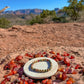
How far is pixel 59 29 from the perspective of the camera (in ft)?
24.6

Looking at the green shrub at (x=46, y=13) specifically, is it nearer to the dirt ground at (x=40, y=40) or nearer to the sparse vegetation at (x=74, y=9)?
the sparse vegetation at (x=74, y=9)

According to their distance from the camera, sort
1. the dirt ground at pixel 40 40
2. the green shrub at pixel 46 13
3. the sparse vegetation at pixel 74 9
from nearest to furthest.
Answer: the dirt ground at pixel 40 40
the sparse vegetation at pixel 74 9
the green shrub at pixel 46 13

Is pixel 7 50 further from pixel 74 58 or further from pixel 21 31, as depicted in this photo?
pixel 74 58

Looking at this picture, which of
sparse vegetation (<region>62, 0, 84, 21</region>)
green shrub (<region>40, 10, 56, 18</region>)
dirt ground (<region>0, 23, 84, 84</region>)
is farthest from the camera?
green shrub (<region>40, 10, 56, 18</region>)

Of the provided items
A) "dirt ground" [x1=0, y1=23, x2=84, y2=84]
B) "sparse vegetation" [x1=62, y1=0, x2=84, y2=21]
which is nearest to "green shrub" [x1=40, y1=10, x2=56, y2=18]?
"sparse vegetation" [x1=62, y1=0, x2=84, y2=21]

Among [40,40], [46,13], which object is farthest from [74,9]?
[40,40]

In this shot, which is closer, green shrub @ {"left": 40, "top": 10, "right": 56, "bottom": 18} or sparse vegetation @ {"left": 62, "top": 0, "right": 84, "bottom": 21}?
sparse vegetation @ {"left": 62, "top": 0, "right": 84, "bottom": 21}

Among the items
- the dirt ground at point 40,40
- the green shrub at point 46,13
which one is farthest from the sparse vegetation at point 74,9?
the dirt ground at point 40,40

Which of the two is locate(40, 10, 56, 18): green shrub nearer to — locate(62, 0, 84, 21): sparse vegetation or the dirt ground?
locate(62, 0, 84, 21): sparse vegetation

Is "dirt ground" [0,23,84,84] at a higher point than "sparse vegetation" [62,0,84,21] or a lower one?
lower

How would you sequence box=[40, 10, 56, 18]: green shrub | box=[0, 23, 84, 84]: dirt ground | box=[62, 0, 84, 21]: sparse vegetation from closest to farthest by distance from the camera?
box=[0, 23, 84, 84]: dirt ground < box=[62, 0, 84, 21]: sparse vegetation < box=[40, 10, 56, 18]: green shrub

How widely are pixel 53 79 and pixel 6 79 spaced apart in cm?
120

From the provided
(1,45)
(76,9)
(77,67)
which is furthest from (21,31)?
(76,9)

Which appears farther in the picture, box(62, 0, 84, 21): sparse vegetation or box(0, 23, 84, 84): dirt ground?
box(62, 0, 84, 21): sparse vegetation
